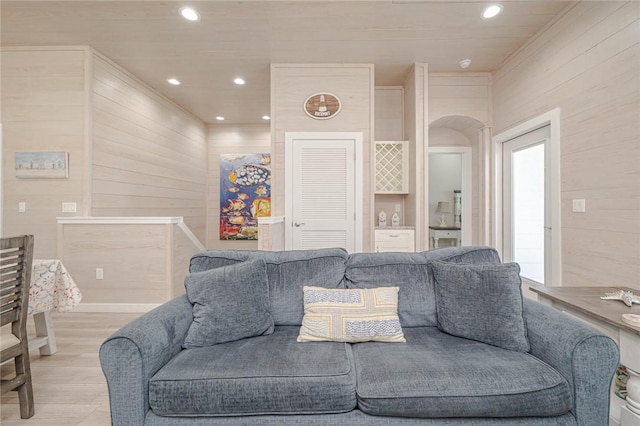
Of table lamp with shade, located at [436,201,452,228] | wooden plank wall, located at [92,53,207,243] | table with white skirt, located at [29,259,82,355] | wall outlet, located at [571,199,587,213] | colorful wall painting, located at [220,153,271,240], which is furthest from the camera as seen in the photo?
colorful wall painting, located at [220,153,271,240]

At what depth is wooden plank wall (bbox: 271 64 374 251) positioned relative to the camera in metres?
4.05

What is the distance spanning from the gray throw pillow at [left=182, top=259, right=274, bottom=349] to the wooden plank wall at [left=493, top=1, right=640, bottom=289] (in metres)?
2.56

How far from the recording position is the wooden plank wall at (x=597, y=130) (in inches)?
87.7

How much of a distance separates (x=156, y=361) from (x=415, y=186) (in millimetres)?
3493

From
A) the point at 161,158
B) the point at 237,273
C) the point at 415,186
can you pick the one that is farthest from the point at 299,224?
the point at 161,158

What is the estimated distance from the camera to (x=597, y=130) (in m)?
2.51

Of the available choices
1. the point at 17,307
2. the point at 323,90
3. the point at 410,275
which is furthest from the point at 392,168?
the point at 17,307

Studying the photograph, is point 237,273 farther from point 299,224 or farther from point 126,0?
point 126,0

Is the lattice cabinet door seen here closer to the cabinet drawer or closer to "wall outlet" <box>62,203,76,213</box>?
the cabinet drawer

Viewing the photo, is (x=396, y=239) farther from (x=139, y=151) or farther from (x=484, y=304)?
(x=139, y=151)

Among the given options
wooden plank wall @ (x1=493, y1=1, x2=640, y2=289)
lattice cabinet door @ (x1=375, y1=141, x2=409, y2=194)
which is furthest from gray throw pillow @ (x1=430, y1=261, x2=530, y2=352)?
lattice cabinet door @ (x1=375, y1=141, x2=409, y2=194)

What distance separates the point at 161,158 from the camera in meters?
5.21

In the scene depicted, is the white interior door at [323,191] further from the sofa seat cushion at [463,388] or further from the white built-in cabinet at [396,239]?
the sofa seat cushion at [463,388]

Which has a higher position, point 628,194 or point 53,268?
point 628,194
